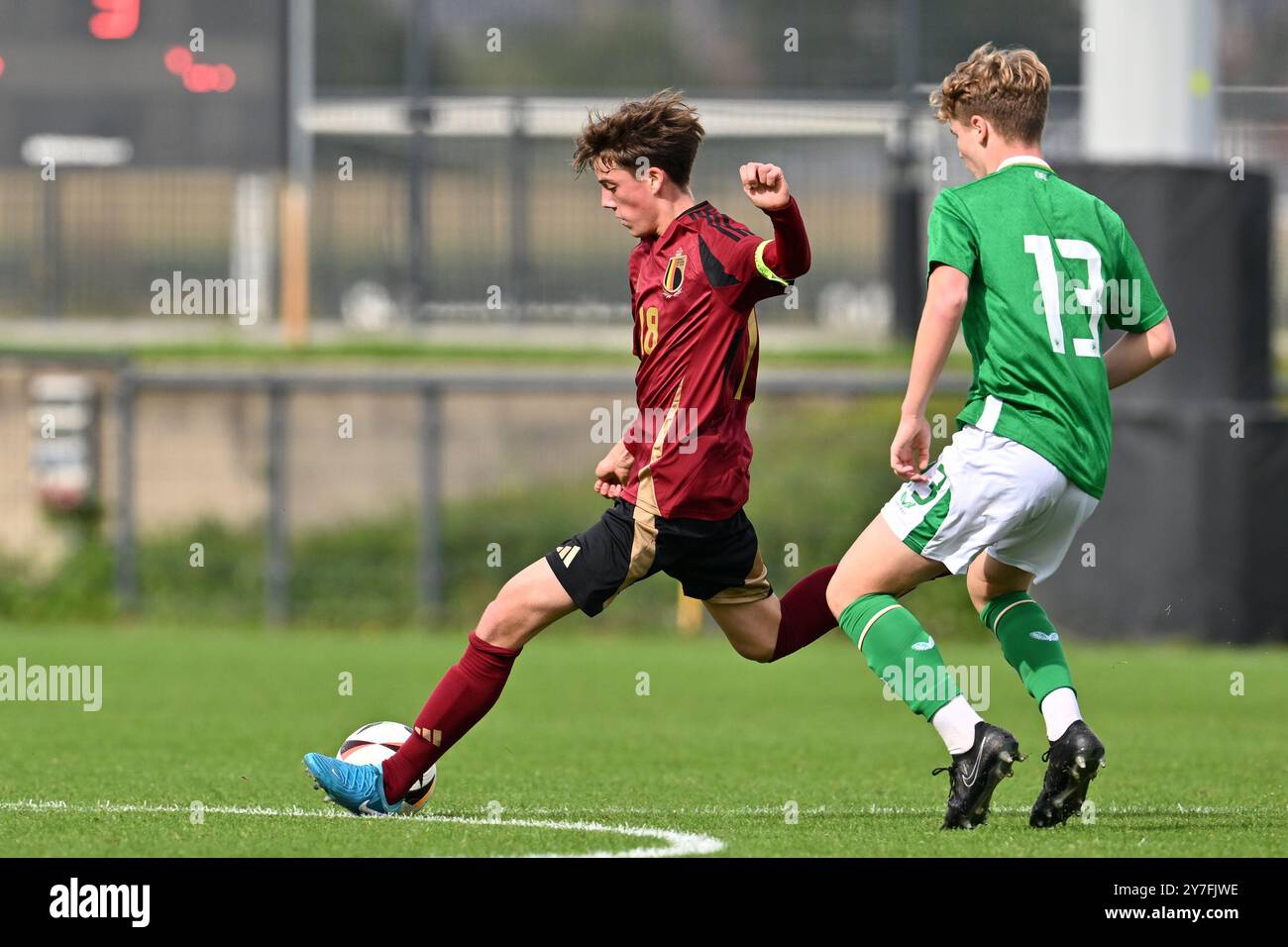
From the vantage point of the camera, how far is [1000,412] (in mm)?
5633

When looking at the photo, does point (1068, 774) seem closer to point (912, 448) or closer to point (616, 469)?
point (912, 448)

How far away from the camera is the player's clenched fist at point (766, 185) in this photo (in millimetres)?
5477

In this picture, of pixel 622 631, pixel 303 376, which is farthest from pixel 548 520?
pixel 303 376

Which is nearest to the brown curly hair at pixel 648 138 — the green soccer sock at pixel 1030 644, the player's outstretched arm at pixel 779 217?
the player's outstretched arm at pixel 779 217

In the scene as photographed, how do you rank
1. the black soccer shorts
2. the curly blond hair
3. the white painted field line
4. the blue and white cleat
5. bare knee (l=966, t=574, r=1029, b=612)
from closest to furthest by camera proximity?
the white painted field line → the curly blond hair → the black soccer shorts → the blue and white cleat → bare knee (l=966, t=574, r=1029, b=612)

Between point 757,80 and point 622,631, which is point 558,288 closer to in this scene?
point 757,80

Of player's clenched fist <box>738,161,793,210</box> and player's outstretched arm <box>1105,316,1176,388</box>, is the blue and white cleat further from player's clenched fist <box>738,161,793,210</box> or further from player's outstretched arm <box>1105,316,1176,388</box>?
player's outstretched arm <box>1105,316,1176,388</box>

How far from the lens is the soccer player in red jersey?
591 cm

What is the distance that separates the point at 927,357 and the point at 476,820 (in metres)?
1.89

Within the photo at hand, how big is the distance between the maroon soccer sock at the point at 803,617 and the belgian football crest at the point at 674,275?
40.0 inches

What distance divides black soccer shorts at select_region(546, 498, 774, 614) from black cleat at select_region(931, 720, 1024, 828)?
0.88 meters

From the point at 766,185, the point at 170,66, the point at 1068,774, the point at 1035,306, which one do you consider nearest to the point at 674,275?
the point at 766,185

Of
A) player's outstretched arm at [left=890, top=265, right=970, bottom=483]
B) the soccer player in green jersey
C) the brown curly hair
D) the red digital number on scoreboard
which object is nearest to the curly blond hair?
the soccer player in green jersey

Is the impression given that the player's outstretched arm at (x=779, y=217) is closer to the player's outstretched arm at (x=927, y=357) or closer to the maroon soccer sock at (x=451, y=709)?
the player's outstretched arm at (x=927, y=357)
